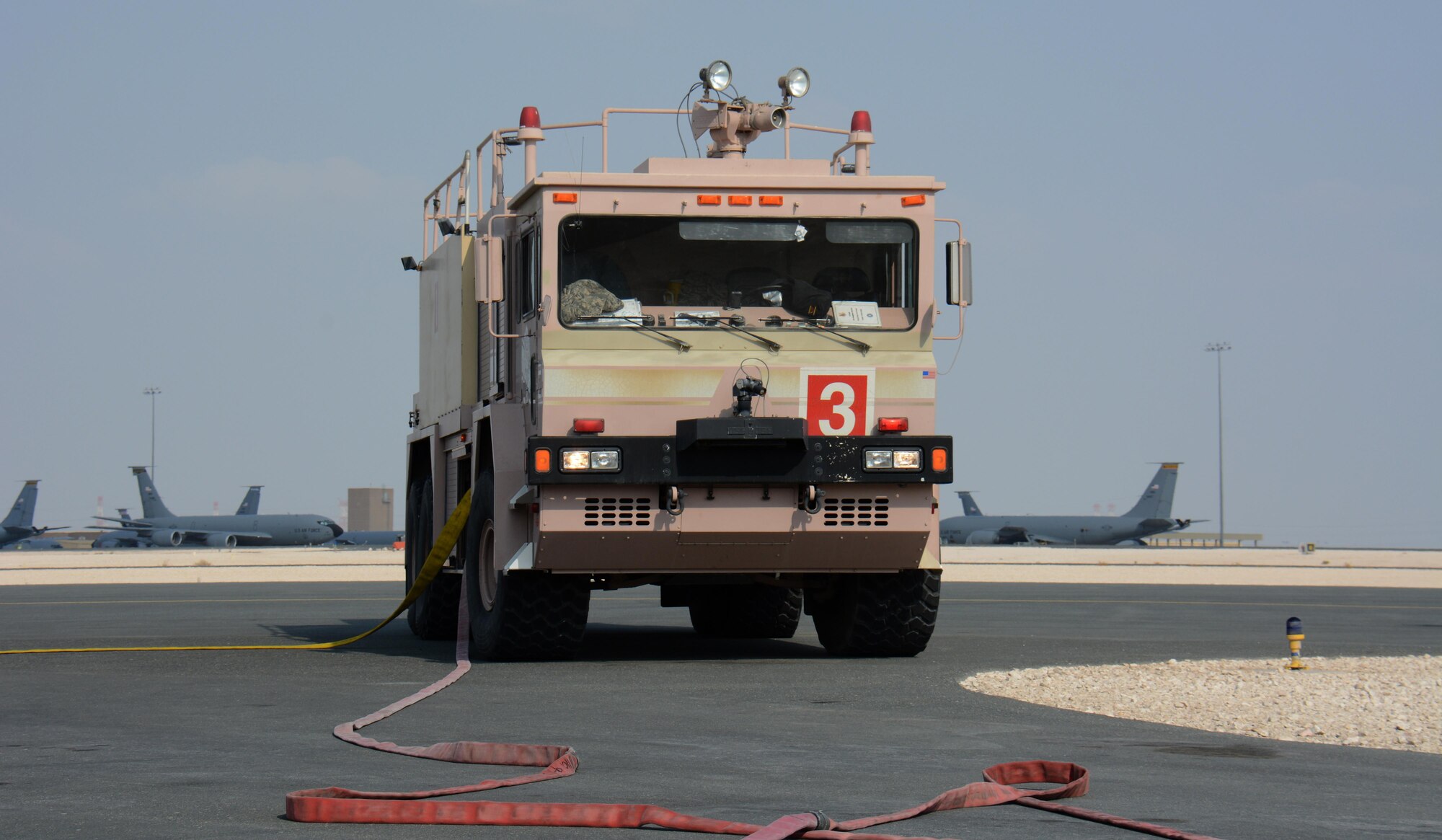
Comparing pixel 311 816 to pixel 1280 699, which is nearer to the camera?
pixel 311 816

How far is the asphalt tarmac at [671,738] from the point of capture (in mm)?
6629

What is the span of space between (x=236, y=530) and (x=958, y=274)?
9523 cm

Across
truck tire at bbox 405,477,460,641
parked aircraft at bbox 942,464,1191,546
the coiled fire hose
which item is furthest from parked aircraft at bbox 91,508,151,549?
the coiled fire hose

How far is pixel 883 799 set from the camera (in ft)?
22.8

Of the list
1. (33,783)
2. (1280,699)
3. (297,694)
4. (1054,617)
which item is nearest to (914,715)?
(1280,699)

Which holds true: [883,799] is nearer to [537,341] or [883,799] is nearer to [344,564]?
[537,341]

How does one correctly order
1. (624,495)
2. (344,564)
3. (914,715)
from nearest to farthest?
(914,715) < (624,495) < (344,564)

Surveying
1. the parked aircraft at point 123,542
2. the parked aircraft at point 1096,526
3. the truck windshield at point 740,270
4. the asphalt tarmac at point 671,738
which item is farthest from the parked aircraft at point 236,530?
the truck windshield at point 740,270

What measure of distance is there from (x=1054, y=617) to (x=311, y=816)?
16.6 m

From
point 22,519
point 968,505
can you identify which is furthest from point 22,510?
point 968,505

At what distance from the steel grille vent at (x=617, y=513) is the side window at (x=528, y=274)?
166 centimetres

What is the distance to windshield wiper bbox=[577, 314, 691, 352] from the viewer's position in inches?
512

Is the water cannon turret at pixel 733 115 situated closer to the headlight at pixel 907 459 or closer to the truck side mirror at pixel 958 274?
the truck side mirror at pixel 958 274

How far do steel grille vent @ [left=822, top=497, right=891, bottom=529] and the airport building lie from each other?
519ft
